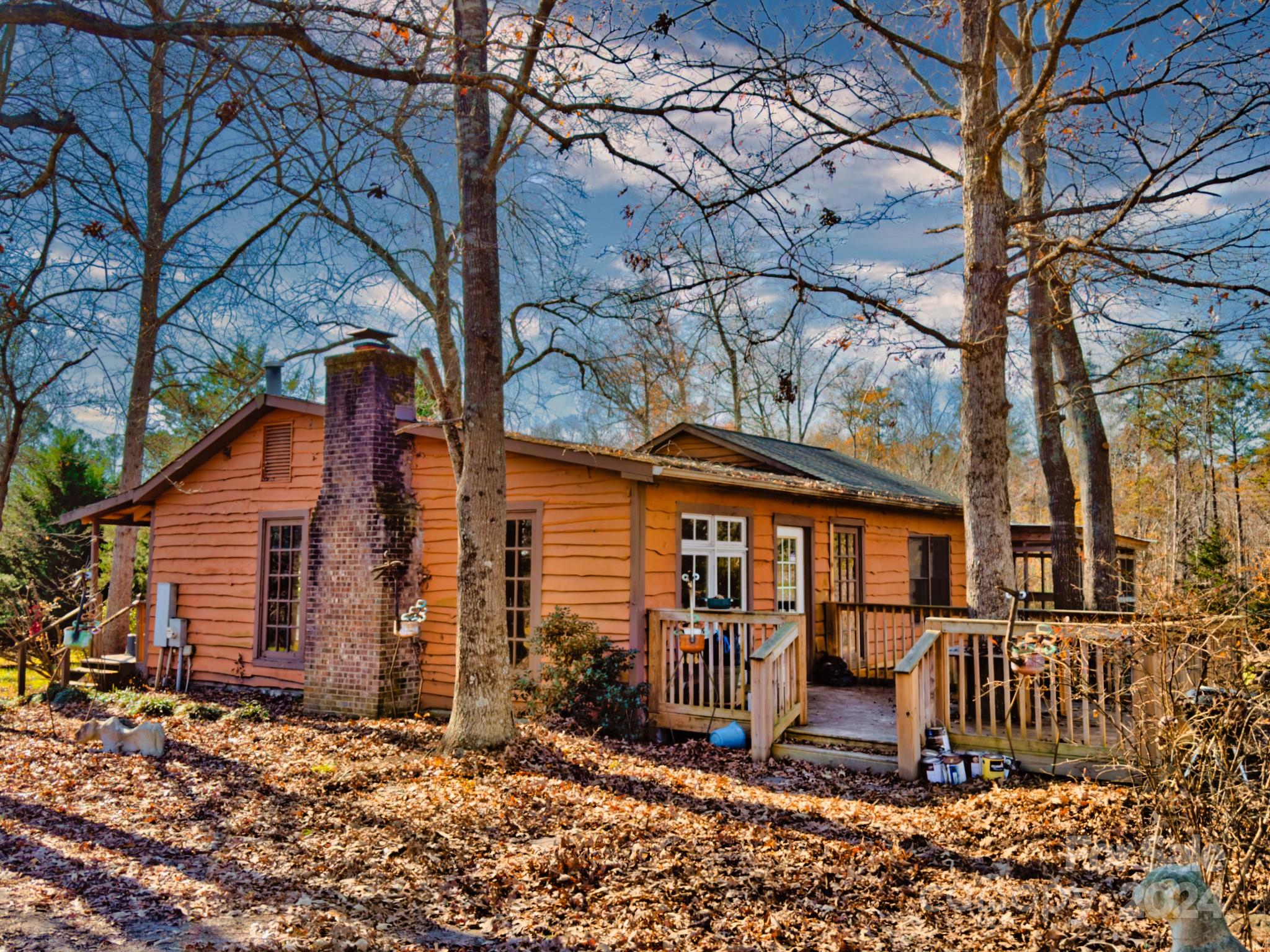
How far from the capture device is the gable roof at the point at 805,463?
565 inches

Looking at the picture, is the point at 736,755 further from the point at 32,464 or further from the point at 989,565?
the point at 32,464

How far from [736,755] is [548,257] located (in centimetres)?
642

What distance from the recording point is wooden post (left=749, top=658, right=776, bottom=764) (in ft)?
28.1

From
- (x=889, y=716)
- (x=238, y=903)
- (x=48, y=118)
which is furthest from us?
(x=889, y=716)

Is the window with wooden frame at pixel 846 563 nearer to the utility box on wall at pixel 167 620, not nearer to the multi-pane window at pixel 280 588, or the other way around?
the multi-pane window at pixel 280 588

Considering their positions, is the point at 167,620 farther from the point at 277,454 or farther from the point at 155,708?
the point at 277,454

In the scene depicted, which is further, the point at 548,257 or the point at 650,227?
the point at 548,257

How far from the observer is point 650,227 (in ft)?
28.4

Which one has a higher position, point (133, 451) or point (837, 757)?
point (133, 451)

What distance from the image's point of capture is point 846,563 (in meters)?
14.5

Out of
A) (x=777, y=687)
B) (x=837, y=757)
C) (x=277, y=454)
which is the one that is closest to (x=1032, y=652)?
(x=837, y=757)

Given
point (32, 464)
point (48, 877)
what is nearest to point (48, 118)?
point (48, 877)

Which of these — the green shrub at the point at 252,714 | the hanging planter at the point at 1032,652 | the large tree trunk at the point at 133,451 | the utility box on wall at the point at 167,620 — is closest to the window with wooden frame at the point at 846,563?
the hanging planter at the point at 1032,652

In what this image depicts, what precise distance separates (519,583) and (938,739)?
5.37 meters
